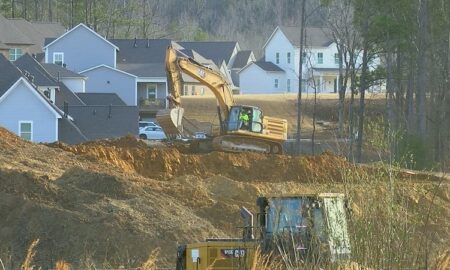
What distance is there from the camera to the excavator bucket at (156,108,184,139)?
121 feet

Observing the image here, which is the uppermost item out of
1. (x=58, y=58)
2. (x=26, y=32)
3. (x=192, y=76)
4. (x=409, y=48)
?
(x=26, y=32)

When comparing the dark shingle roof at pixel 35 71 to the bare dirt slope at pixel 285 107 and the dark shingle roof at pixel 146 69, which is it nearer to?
the dark shingle roof at pixel 146 69

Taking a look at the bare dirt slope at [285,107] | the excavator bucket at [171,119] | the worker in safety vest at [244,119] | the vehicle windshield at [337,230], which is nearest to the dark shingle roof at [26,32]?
the bare dirt slope at [285,107]

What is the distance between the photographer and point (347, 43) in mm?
59438

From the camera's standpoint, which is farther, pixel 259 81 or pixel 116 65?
pixel 259 81

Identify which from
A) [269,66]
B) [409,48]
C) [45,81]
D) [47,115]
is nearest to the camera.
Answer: [47,115]

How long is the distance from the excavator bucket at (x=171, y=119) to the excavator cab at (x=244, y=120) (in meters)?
1.89

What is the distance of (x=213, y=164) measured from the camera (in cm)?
3453

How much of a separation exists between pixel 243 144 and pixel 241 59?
238 feet

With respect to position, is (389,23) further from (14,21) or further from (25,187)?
(14,21)

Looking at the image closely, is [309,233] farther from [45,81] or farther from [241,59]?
[241,59]

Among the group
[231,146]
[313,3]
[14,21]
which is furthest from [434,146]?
[313,3]

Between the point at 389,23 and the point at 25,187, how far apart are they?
33.0 metres

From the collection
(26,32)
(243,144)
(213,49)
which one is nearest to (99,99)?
(26,32)
